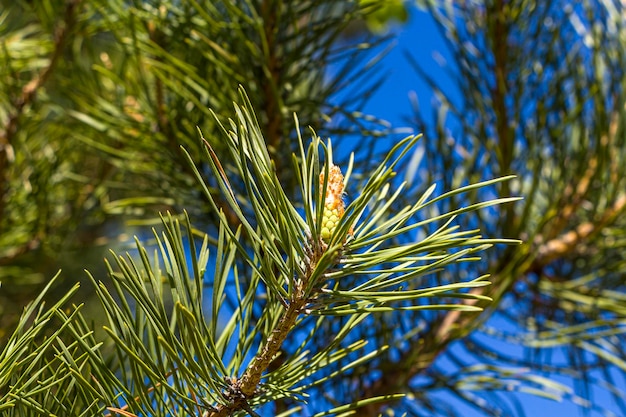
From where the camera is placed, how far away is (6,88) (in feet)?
2.09

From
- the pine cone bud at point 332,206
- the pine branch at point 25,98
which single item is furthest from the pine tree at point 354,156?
the pine cone bud at point 332,206

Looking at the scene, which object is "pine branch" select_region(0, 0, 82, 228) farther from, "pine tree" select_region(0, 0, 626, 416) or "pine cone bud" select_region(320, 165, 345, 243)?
"pine cone bud" select_region(320, 165, 345, 243)

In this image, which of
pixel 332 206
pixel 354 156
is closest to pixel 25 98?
pixel 354 156

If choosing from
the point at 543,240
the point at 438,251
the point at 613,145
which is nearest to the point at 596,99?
the point at 613,145

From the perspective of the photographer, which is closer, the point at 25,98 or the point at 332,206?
the point at 332,206

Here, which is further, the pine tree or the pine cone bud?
the pine tree

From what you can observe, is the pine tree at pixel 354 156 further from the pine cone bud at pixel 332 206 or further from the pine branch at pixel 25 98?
the pine cone bud at pixel 332 206

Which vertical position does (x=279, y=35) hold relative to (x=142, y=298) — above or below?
above

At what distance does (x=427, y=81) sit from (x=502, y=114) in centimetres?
9

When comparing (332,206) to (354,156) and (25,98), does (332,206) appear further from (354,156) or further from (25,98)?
(25,98)

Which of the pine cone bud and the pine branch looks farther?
the pine branch

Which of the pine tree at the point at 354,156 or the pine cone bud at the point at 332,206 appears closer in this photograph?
the pine cone bud at the point at 332,206

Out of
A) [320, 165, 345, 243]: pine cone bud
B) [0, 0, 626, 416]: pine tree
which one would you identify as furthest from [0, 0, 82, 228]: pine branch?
[320, 165, 345, 243]: pine cone bud

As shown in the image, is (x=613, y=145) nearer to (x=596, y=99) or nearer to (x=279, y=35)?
(x=596, y=99)
